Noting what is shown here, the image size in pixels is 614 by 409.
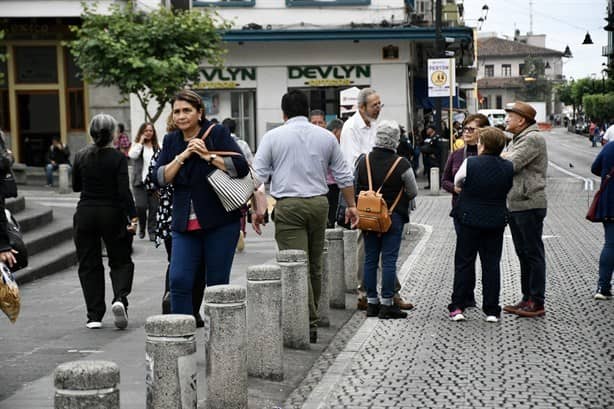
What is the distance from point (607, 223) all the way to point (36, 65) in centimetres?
2866

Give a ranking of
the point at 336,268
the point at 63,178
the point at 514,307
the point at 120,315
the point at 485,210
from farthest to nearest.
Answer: the point at 63,178
the point at 336,268
the point at 514,307
the point at 485,210
the point at 120,315

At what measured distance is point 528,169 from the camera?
35.7 ft

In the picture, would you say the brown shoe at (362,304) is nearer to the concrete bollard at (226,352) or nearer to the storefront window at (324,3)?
the concrete bollard at (226,352)

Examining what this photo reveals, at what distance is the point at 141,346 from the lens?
925 cm

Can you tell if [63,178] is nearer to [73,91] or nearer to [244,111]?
[73,91]

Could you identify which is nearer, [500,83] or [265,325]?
[265,325]

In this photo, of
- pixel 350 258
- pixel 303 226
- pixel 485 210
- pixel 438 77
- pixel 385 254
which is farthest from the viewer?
pixel 438 77

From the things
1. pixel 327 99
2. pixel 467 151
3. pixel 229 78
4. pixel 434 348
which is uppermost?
pixel 229 78

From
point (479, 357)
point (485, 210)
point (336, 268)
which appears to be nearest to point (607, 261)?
point (485, 210)

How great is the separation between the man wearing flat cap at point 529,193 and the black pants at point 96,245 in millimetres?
3537

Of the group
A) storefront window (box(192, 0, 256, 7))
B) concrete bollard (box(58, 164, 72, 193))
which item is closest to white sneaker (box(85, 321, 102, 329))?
concrete bollard (box(58, 164, 72, 193))

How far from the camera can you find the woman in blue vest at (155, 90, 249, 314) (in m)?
7.89

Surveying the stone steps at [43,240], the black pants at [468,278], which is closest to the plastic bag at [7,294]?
the black pants at [468,278]

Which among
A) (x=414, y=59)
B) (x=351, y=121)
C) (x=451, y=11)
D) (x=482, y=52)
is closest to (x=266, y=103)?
(x=414, y=59)
